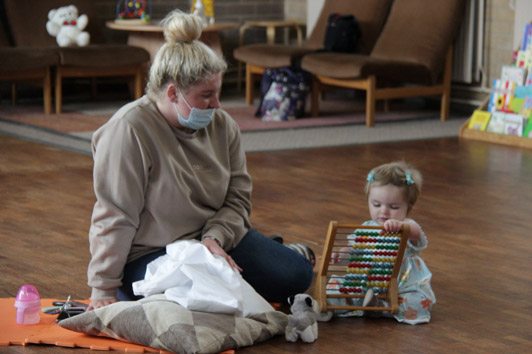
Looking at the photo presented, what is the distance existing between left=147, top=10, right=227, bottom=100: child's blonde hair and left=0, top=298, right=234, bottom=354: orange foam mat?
27.1 inches

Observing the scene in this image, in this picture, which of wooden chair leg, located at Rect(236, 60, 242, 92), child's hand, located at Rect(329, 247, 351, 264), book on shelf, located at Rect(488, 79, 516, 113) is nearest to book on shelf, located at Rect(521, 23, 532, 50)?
book on shelf, located at Rect(488, 79, 516, 113)

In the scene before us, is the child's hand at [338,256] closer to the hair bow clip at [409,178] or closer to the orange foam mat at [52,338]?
the hair bow clip at [409,178]

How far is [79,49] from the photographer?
673cm

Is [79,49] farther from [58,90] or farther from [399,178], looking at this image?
[399,178]

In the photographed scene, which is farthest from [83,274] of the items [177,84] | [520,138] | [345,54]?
[345,54]

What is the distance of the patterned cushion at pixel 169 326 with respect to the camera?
7.50ft

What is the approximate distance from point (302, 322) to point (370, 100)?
408 cm

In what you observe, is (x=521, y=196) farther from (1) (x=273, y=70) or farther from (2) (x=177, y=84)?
(1) (x=273, y=70)

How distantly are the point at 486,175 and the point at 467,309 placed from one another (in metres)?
2.14

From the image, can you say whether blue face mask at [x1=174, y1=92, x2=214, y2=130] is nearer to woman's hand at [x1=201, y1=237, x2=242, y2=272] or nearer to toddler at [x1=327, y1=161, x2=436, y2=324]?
woman's hand at [x1=201, y1=237, x2=242, y2=272]

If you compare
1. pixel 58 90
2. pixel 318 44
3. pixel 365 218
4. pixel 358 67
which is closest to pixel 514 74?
pixel 358 67

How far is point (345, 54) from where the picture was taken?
22.0ft

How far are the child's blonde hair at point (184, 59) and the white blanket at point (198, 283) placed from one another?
439 millimetres

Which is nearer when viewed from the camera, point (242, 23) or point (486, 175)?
point (486, 175)
